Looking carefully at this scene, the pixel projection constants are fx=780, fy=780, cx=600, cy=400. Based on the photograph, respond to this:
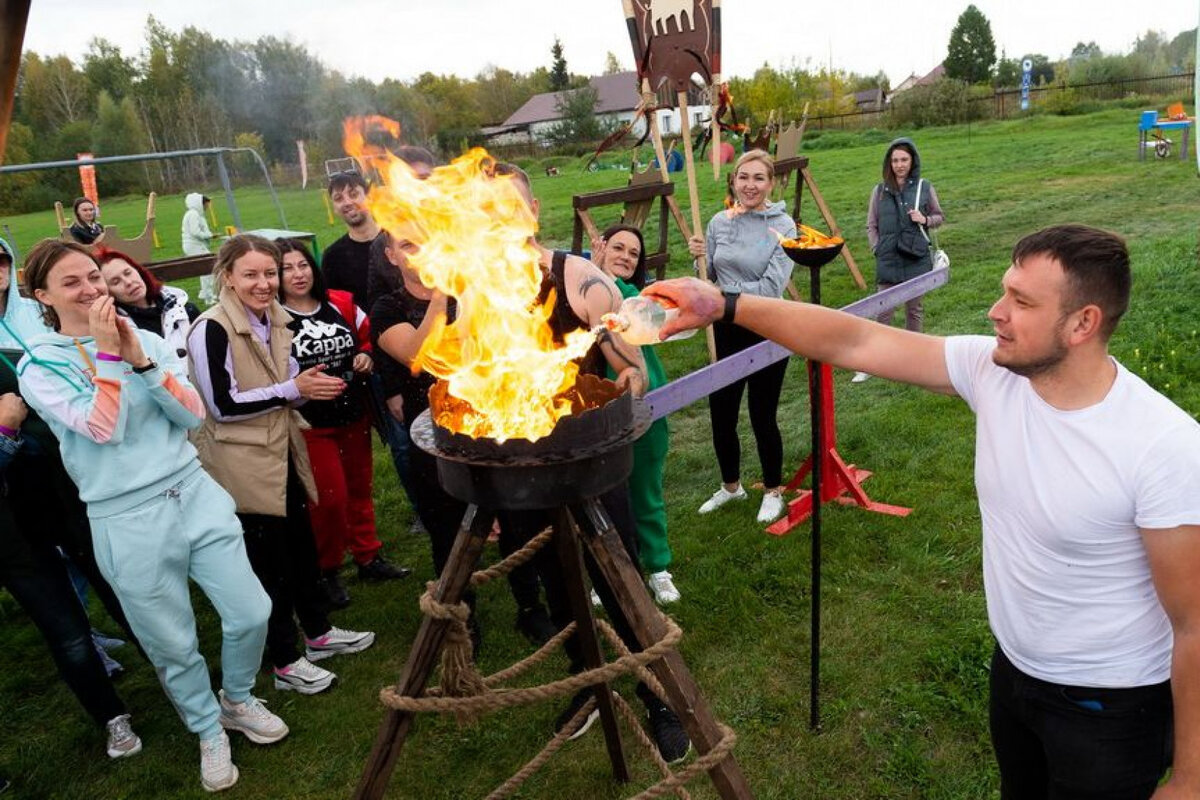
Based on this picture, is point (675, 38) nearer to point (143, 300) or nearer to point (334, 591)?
point (143, 300)

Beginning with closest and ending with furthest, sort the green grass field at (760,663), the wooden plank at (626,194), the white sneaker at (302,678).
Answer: the green grass field at (760,663) < the white sneaker at (302,678) < the wooden plank at (626,194)

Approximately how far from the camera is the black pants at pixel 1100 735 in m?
1.90

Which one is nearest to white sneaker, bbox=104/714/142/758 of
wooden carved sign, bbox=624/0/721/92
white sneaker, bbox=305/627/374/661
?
white sneaker, bbox=305/627/374/661

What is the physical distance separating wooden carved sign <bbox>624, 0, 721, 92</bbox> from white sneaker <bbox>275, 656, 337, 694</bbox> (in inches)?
174

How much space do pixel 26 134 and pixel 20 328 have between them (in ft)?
97.7

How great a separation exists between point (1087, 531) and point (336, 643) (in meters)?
3.62

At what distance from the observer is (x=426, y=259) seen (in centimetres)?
270

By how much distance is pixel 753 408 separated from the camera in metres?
4.95

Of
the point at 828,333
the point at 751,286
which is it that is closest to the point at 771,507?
the point at 751,286

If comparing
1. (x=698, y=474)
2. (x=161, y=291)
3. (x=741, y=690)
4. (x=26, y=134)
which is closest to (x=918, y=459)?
(x=698, y=474)

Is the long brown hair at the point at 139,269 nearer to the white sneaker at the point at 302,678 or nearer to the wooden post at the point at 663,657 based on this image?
the white sneaker at the point at 302,678

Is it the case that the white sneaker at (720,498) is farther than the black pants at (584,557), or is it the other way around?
Answer: the white sneaker at (720,498)

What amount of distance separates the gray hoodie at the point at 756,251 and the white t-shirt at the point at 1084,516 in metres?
3.16

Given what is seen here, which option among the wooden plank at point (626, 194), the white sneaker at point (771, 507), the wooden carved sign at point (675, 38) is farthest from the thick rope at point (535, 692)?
the wooden plank at point (626, 194)
